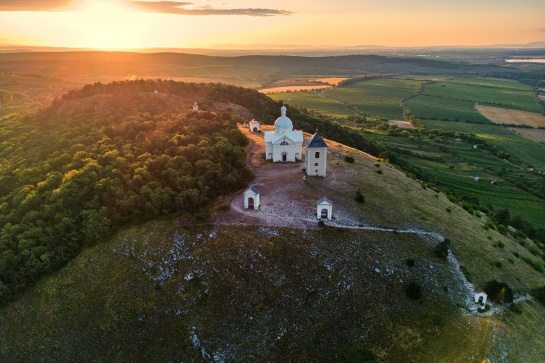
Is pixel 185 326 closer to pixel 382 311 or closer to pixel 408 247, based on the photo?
pixel 382 311

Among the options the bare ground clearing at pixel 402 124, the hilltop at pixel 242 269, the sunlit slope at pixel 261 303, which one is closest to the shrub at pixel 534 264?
the hilltop at pixel 242 269

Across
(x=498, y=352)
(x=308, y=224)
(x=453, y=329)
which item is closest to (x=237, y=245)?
(x=308, y=224)

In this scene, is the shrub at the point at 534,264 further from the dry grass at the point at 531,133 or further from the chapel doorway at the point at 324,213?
the dry grass at the point at 531,133

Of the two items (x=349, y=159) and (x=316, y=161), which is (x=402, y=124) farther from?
(x=316, y=161)

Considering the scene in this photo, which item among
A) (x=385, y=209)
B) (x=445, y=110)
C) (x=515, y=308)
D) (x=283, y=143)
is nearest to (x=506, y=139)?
(x=445, y=110)

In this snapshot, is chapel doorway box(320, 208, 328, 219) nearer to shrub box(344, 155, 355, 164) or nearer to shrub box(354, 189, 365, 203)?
shrub box(354, 189, 365, 203)
